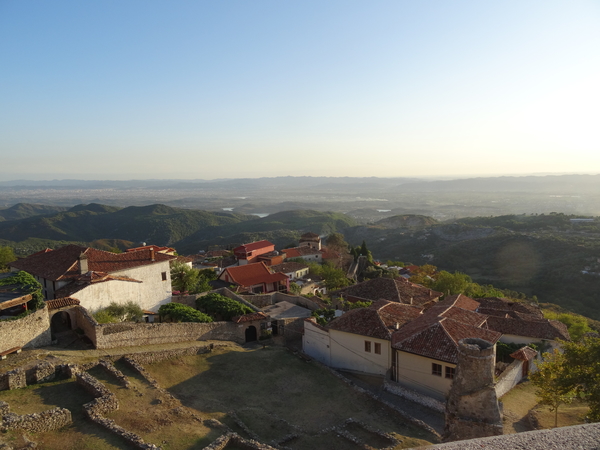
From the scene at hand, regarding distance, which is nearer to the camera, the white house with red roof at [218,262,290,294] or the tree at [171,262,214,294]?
the tree at [171,262,214,294]

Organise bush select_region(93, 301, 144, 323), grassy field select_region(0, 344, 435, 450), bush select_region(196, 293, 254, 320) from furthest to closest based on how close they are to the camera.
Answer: bush select_region(196, 293, 254, 320)
bush select_region(93, 301, 144, 323)
grassy field select_region(0, 344, 435, 450)

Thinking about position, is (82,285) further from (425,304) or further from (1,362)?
(425,304)

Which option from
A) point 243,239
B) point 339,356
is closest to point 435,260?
point 243,239

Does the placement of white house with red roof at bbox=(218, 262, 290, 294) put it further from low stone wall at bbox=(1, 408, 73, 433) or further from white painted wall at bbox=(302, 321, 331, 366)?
low stone wall at bbox=(1, 408, 73, 433)

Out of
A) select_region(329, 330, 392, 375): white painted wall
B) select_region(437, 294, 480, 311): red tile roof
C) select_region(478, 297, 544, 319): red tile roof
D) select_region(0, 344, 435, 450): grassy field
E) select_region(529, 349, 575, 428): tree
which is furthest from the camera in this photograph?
select_region(478, 297, 544, 319): red tile roof

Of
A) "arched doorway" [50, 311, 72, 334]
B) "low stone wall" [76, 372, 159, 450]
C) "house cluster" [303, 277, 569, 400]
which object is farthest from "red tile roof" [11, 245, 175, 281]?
"house cluster" [303, 277, 569, 400]

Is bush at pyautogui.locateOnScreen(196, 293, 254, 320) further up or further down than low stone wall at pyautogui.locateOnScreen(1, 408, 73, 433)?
further down
